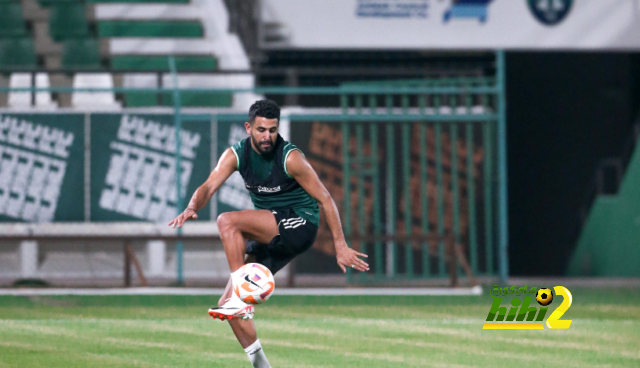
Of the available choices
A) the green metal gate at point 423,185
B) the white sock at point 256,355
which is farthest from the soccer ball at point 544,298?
the white sock at point 256,355

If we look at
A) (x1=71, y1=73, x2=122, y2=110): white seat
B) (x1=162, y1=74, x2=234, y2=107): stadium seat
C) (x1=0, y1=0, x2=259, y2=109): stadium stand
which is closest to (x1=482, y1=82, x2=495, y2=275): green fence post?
(x1=0, y1=0, x2=259, y2=109): stadium stand

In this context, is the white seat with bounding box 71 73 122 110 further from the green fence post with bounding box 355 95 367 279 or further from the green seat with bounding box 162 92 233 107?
the green fence post with bounding box 355 95 367 279

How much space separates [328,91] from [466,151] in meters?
2.80

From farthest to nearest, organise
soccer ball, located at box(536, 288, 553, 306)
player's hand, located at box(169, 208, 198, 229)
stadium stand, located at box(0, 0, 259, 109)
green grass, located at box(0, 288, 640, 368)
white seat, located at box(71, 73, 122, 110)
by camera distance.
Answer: stadium stand, located at box(0, 0, 259, 109) → white seat, located at box(71, 73, 122, 110) → soccer ball, located at box(536, 288, 553, 306) → green grass, located at box(0, 288, 640, 368) → player's hand, located at box(169, 208, 198, 229)

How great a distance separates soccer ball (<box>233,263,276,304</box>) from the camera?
5.34 meters

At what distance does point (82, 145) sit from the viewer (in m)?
13.6

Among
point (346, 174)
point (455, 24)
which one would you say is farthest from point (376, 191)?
point (455, 24)

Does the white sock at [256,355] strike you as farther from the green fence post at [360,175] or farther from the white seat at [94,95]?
the white seat at [94,95]

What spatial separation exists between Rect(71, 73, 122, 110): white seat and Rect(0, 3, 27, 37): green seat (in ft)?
6.34

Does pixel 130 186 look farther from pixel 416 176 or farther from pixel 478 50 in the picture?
pixel 478 50

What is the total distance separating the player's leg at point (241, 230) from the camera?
5.46 meters

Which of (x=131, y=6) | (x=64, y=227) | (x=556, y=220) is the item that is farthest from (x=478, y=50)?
(x=64, y=227)

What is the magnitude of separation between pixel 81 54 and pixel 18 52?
3.48ft

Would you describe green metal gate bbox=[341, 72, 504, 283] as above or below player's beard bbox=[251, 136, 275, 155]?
below
